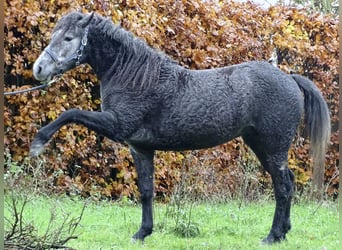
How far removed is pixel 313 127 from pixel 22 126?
11.8 feet

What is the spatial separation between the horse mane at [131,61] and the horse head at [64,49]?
6.3 inches

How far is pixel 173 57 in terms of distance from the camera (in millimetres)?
7977

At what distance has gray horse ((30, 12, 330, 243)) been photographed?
459 cm

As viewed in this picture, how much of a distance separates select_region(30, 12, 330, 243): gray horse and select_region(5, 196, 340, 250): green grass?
274 mm

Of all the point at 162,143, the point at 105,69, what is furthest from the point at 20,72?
the point at 162,143

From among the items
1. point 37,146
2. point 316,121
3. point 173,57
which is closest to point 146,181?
point 37,146

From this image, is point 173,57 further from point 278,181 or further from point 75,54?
point 75,54

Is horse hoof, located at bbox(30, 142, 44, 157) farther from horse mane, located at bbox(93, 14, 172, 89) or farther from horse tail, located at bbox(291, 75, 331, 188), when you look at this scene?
horse tail, located at bbox(291, 75, 331, 188)

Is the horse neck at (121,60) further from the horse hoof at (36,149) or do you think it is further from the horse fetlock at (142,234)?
the horse fetlock at (142,234)

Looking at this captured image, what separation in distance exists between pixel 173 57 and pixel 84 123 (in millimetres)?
3755

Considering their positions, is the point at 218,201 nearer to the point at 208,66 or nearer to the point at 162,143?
the point at 208,66

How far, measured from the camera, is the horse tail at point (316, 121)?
5.21 m

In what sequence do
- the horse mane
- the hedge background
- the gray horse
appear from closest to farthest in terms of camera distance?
the gray horse, the horse mane, the hedge background

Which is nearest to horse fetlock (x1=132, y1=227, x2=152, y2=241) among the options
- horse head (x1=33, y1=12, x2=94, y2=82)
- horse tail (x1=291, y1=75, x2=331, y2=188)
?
horse head (x1=33, y1=12, x2=94, y2=82)
